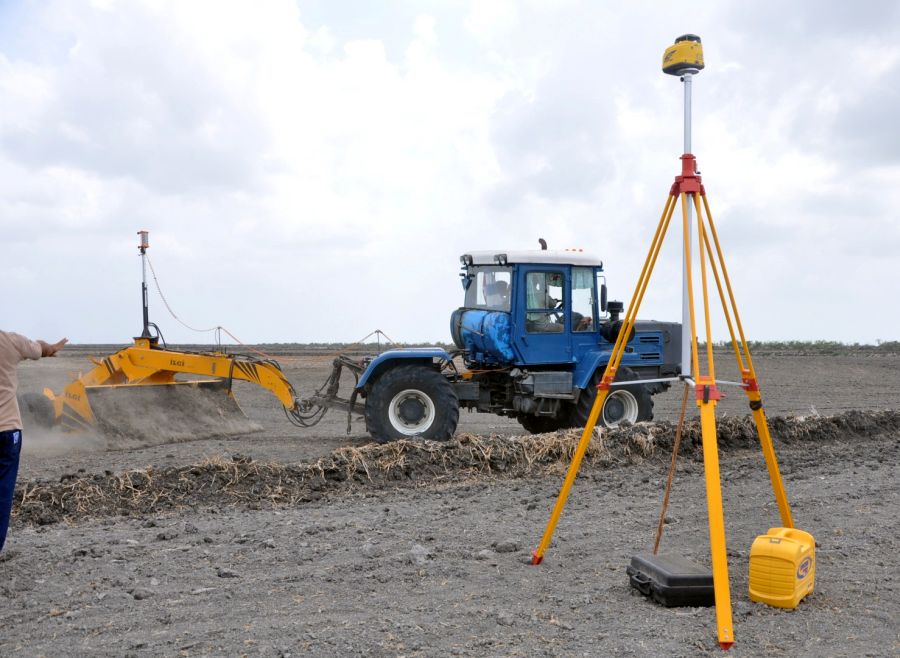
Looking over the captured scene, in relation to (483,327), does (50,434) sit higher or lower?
lower

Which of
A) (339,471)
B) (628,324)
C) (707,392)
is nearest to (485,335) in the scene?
(339,471)

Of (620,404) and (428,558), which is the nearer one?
(428,558)

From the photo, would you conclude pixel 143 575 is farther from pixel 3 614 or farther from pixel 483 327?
pixel 483 327

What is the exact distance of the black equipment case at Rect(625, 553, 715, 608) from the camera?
5148 millimetres

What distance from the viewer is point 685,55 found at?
17.4ft

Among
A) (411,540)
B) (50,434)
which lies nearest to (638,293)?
(411,540)

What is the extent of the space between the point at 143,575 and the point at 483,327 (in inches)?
268

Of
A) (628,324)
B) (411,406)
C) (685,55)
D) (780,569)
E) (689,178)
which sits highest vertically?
(685,55)

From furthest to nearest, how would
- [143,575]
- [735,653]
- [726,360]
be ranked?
1. [726,360]
2. [143,575]
3. [735,653]

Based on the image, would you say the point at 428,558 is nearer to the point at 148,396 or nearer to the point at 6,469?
the point at 6,469

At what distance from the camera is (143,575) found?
238 inches

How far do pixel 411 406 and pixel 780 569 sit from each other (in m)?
7.26

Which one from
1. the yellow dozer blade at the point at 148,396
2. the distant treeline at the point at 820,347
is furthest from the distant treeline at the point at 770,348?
the yellow dozer blade at the point at 148,396

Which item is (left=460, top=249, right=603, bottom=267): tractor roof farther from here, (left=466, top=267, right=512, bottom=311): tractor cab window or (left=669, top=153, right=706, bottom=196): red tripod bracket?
(left=669, top=153, right=706, bottom=196): red tripod bracket
